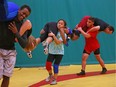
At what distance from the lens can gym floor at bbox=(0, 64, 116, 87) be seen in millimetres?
4809

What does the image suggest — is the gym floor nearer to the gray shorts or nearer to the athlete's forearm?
the gray shorts

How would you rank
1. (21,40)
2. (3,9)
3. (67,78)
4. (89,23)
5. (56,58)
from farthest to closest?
1. (89,23)
2. (67,78)
3. (56,58)
4. (21,40)
5. (3,9)

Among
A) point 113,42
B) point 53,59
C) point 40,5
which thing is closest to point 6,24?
point 53,59

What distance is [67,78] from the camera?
5352 millimetres

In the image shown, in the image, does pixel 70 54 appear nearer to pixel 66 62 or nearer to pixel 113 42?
pixel 66 62

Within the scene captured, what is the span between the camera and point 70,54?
7133mm

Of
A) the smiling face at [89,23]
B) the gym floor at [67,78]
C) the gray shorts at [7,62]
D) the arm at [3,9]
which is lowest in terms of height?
the gym floor at [67,78]

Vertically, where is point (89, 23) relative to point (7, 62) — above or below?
above

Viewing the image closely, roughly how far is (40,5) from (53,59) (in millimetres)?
2398

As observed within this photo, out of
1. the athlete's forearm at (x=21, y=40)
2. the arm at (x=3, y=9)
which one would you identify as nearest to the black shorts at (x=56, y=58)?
the athlete's forearm at (x=21, y=40)

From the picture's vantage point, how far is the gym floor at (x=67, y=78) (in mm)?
4809

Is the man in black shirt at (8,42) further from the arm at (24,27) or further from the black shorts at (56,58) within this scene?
the black shorts at (56,58)

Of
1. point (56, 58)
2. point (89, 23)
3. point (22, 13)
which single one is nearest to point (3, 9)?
point (22, 13)

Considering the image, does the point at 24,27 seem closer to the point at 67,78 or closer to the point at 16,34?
the point at 16,34
